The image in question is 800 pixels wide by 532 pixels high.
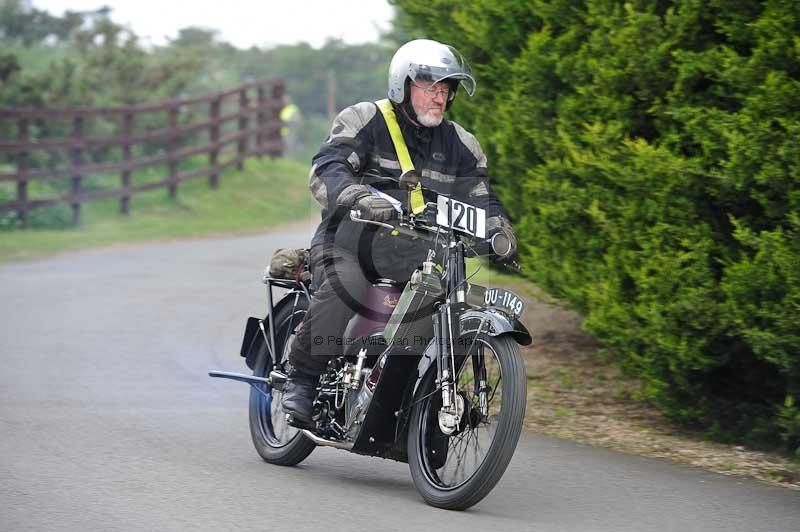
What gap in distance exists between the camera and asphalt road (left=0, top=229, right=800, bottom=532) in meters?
5.78

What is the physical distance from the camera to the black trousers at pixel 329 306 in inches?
257

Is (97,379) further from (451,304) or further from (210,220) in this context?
(210,220)

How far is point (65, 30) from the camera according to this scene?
3606 centimetres

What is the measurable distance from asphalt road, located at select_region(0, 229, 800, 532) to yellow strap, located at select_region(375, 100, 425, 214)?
1.41m

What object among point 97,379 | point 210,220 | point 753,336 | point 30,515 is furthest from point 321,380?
point 210,220

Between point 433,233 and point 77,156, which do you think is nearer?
point 433,233

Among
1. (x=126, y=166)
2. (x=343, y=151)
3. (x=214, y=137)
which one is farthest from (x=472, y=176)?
(x=214, y=137)

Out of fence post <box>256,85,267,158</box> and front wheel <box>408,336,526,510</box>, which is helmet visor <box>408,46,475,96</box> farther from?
fence post <box>256,85,267,158</box>

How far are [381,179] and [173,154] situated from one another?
18.6 metres

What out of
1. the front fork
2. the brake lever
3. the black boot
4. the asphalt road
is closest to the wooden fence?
the asphalt road

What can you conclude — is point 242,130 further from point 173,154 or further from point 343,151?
point 343,151

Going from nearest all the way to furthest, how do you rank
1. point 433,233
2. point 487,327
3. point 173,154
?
point 487,327 → point 433,233 → point 173,154

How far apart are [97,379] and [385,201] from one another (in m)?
4.18

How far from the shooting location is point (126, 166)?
2327 centimetres
